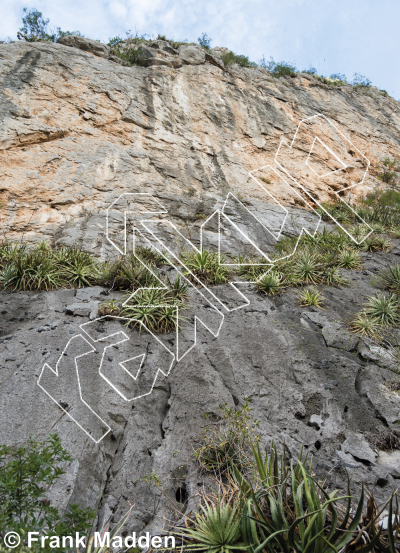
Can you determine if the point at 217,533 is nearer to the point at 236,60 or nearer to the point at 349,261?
the point at 349,261

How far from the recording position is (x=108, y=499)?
2.82 metres

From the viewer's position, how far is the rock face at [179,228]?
326cm

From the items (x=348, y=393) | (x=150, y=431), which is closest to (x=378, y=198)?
(x=348, y=393)

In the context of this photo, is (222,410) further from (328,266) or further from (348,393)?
(328,266)

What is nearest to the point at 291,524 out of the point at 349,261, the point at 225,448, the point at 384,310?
the point at 225,448

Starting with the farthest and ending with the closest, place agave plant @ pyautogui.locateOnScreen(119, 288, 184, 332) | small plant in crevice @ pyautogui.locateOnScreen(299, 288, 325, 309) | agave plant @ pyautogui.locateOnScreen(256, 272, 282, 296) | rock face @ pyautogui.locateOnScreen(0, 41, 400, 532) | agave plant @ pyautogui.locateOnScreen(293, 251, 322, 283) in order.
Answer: agave plant @ pyautogui.locateOnScreen(293, 251, 322, 283) → agave plant @ pyautogui.locateOnScreen(256, 272, 282, 296) → small plant in crevice @ pyautogui.locateOnScreen(299, 288, 325, 309) → agave plant @ pyautogui.locateOnScreen(119, 288, 184, 332) → rock face @ pyautogui.locateOnScreen(0, 41, 400, 532)

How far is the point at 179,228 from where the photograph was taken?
8.34m

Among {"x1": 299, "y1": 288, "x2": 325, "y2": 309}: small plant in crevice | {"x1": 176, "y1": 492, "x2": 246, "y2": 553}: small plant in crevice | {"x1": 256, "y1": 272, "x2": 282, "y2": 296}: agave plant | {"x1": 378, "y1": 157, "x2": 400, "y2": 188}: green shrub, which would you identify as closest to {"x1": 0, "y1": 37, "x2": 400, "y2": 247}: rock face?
{"x1": 378, "y1": 157, "x2": 400, "y2": 188}: green shrub

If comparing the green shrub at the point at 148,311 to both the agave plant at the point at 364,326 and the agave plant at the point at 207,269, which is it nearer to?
the agave plant at the point at 207,269

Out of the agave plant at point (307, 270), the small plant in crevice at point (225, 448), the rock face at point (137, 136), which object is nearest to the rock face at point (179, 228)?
the rock face at point (137, 136)

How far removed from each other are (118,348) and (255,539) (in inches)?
114

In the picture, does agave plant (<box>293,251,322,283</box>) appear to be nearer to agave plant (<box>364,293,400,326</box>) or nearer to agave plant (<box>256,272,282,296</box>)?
agave plant (<box>256,272,282,296</box>)

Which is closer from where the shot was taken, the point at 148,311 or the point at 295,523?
the point at 295,523

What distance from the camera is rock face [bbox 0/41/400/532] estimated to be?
10.7 feet
